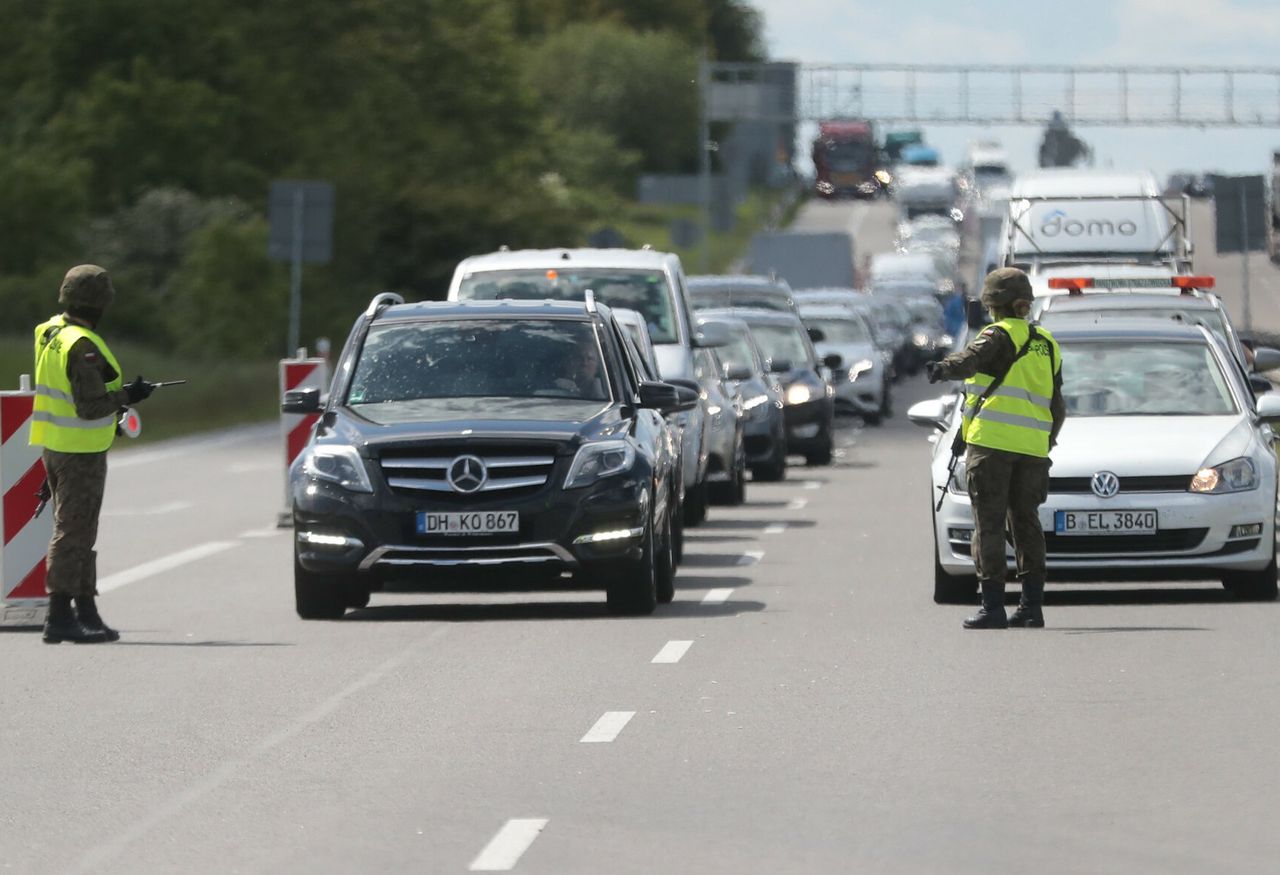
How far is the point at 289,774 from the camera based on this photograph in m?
10.4

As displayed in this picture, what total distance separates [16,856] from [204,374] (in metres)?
40.7

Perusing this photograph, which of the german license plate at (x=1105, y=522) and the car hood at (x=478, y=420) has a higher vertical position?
the car hood at (x=478, y=420)

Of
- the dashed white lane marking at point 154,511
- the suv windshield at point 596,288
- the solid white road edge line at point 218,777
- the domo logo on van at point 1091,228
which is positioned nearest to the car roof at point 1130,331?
the solid white road edge line at point 218,777

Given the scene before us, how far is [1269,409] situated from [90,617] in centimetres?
624

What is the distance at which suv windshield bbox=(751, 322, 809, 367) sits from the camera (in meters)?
32.2

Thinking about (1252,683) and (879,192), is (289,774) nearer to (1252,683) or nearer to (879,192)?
(1252,683)

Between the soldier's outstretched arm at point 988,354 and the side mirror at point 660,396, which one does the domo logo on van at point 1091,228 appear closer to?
the side mirror at point 660,396

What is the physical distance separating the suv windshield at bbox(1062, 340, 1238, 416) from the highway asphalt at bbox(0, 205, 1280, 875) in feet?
3.24

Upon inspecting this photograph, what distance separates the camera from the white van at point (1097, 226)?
3456cm

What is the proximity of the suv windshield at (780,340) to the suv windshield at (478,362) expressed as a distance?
15.1 m

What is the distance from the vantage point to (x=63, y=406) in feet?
48.3

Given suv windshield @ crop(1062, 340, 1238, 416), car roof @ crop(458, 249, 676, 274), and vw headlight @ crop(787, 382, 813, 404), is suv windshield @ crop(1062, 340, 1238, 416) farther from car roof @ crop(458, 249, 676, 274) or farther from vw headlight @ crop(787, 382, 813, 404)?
vw headlight @ crop(787, 382, 813, 404)

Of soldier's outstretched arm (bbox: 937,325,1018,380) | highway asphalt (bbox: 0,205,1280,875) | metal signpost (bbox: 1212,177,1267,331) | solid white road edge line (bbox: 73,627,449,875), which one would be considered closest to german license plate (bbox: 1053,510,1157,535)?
highway asphalt (bbox: 0,205,1280,875)

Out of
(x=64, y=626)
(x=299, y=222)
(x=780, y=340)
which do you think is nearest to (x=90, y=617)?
(x=64, y=626)
